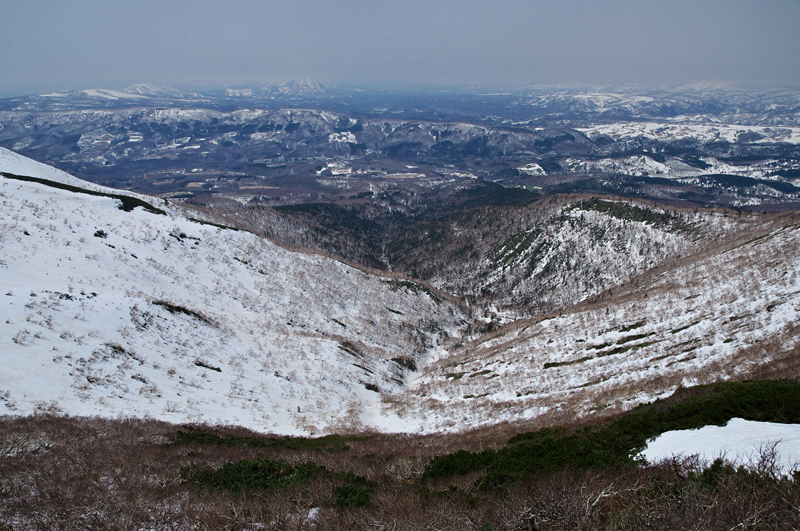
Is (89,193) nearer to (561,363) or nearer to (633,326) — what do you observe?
(561,363)

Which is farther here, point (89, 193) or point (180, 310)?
point (89, 193)

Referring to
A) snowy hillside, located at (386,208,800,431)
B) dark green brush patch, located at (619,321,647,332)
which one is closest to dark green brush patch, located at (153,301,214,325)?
snowy hillside, located at (386,208,800,431)

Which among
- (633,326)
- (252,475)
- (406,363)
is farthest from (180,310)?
(633,326)

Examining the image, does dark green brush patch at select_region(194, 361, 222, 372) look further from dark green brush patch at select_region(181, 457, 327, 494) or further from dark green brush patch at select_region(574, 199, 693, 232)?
dark green brush patch at select_region(574, 199, 693, 232)

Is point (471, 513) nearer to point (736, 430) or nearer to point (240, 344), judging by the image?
point (736, 430)

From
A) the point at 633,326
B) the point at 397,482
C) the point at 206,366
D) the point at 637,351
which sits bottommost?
the point at 206,366

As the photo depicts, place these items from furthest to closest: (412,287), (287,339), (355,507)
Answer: (412,287) < (287,339) < (355,507)
